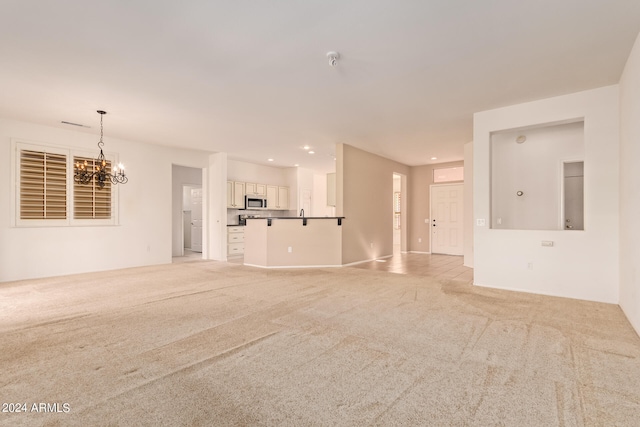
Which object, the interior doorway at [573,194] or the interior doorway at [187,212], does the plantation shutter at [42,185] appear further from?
the interior doorway at [573,194]

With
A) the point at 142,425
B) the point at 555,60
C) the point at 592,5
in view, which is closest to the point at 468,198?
the point at 555,60

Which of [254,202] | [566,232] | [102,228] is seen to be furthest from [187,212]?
[566,232]

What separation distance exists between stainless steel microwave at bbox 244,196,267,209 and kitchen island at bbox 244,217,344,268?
2651 mm

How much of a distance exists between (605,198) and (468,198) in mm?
3098

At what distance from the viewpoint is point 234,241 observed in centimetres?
893

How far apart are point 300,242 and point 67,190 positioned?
470 centimetres

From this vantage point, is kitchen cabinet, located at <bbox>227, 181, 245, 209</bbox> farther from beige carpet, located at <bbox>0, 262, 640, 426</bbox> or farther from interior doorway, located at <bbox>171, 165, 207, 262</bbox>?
beige carpet, located at <bbox>0, 262, 640, 426</bbox>

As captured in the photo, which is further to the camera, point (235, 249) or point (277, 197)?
point (277, 197)

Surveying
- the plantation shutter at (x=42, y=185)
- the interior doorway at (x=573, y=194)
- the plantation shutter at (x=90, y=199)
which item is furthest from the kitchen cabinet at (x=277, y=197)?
the interior doorway at (x=573, y=194)

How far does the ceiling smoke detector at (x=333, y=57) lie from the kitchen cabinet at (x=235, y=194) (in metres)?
6.42

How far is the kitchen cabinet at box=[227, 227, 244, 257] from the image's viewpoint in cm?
877

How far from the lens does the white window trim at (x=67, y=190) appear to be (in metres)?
5.54

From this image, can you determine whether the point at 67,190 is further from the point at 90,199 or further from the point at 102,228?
the point at 102,228

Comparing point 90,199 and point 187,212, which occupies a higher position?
point 90,199
